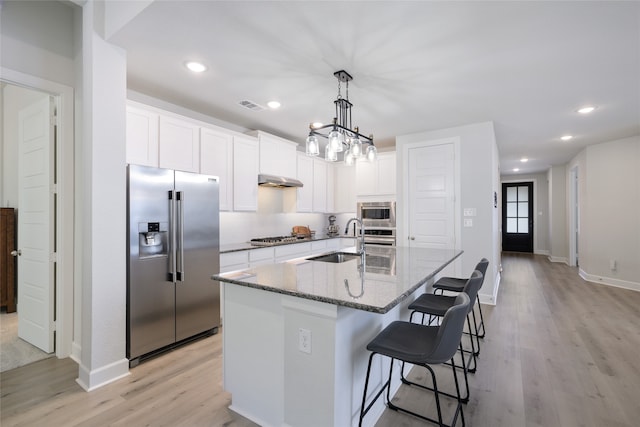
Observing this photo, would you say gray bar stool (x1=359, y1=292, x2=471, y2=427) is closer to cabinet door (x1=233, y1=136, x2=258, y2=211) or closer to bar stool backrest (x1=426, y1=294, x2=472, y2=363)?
bar stool backrest (x1=426, y1=294, x2=472, y2=363)

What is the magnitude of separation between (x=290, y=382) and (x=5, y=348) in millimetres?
3005

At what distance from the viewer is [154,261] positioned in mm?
2674

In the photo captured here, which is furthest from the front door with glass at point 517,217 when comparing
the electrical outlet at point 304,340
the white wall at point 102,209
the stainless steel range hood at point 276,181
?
the white wall at point 102,209

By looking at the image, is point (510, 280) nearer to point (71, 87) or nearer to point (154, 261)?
point (154, 261)

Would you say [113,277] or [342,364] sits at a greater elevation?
[113,277]

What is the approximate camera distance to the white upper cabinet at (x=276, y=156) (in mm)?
4348

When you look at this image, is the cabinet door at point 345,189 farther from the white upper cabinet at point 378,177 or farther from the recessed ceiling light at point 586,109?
the recessed ceiling light at point 586,109

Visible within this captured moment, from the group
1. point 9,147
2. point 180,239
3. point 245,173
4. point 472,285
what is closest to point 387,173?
point 245,173

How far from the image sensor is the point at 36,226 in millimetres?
2861

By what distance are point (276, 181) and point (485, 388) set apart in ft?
10.9

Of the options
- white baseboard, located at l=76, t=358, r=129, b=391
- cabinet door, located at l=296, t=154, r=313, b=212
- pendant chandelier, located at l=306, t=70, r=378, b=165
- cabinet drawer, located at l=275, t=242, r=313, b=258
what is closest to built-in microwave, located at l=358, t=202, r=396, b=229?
cabinet door, located at l=296, t=154, r=313, b=212

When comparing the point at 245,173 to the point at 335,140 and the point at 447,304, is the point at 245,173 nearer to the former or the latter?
the point at 335,140

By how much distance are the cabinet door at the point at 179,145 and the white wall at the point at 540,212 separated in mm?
9672

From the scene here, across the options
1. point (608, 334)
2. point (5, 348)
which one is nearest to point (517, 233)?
point (608, 334)
